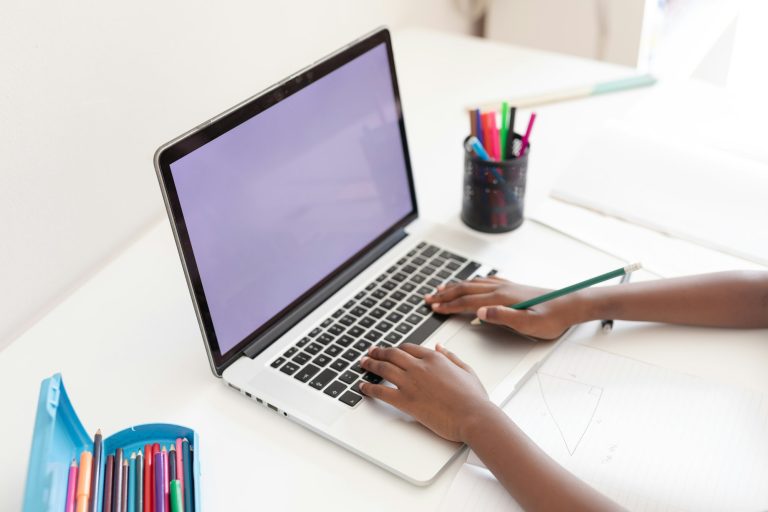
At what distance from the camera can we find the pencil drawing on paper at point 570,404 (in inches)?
30.7

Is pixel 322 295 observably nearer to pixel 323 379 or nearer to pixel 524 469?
pixel 323 379

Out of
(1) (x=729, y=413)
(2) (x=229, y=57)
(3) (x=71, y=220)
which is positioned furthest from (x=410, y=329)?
(2) (x=229, y=57)

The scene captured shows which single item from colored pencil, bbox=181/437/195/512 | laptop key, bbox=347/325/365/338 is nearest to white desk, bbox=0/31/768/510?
colored pencil, bbox=181/437/195/512

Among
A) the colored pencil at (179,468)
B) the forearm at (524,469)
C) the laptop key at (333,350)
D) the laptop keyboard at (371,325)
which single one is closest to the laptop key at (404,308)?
the laptop keyboard at (371,325)

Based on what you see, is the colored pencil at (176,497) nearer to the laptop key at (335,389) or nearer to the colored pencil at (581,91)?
the laptop key at (335,389)

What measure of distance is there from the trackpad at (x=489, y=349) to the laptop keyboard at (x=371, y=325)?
1.5 inches

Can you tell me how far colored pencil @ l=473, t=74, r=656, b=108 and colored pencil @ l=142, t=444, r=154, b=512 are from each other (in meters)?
0.84

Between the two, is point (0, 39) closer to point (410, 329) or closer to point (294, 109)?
point (294, 109)

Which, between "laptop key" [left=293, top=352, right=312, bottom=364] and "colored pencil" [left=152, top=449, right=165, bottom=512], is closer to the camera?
"colored pencil" [left=152, top=449, right=165, bottom=512]

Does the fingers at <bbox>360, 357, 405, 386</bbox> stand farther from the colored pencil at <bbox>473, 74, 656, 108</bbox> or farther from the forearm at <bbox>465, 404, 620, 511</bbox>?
the colored pencil at <bbox>473, 74, 656, 108</bbox>

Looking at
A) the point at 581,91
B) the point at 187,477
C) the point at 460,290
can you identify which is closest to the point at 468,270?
the point at 460,290

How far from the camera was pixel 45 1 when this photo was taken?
91 centimetres

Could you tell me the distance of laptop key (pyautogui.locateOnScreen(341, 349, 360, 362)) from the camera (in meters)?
0.86

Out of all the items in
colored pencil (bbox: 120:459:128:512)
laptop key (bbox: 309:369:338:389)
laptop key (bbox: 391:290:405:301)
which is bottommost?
colored pencil (bbox: 120:459:128:512)
